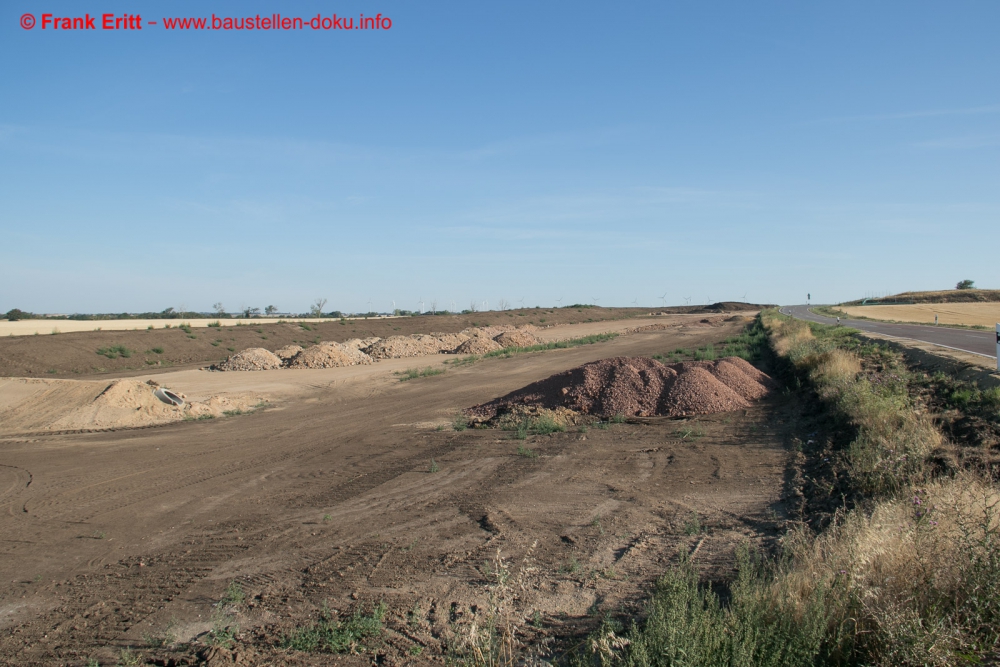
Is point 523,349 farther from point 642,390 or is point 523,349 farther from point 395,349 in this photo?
point 642,390

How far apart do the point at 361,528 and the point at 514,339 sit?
37.5m

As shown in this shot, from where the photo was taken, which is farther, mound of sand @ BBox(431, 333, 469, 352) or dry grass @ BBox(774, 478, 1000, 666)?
mound of sand @ BBox(431, 333, 469, 352)

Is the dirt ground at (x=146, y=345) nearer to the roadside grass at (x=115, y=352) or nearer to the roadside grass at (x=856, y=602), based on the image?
the roadside grass at (x=115, y=352)

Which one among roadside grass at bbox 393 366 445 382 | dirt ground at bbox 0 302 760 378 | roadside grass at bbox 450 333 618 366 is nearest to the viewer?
roadside grass at bbox 393 366 445 382

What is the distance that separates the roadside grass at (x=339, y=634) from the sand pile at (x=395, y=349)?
32384mm

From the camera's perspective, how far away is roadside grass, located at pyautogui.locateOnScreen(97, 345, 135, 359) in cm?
3612

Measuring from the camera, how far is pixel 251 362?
32.5m

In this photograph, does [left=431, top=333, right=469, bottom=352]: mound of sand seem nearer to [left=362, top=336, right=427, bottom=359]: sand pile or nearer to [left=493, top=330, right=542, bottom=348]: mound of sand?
[left=362, top=336, right=427, bottom=359]: sand pile

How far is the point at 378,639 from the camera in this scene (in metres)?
5.03

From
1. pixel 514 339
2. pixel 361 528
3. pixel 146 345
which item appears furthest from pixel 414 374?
pixel 146 345

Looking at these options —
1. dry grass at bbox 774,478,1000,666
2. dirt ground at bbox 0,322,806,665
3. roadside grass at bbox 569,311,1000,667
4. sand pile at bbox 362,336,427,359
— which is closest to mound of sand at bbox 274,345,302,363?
sand pile at bbox 362,336,427,359

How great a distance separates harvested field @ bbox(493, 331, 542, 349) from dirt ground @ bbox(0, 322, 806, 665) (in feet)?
95.6

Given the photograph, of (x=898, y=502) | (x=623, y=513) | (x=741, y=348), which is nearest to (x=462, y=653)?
(x=623, y=513)

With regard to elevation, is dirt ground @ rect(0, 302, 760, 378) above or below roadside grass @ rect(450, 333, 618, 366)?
above
